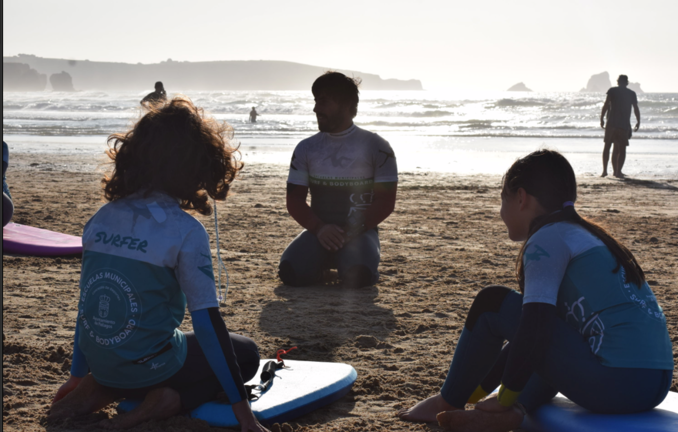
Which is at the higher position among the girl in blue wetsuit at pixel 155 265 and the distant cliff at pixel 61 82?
the distant cliff at pixel 61 82

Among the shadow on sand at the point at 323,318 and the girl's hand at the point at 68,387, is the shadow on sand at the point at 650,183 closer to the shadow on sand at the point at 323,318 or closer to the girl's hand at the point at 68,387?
the shadow on sand at the point at 323,318

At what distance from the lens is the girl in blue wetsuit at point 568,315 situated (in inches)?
88.1

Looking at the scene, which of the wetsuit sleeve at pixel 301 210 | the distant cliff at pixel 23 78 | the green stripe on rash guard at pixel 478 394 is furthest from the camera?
the distant cliff at pixel 23 78

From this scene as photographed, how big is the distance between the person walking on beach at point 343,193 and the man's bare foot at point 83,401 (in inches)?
101

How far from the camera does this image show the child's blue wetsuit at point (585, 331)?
2230mm

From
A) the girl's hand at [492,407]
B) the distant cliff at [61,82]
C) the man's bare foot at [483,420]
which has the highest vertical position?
the distant cliff at [61,82]

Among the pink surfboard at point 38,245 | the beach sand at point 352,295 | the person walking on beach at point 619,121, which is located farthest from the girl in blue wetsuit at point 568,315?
the person walking on beach at point 619,121

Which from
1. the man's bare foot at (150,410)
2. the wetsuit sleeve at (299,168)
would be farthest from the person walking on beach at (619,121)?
the man's bare foot at (150,410)

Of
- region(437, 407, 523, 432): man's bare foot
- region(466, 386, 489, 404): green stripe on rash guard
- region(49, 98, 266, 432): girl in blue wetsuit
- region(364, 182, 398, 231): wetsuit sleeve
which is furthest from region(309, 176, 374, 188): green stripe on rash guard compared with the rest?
region(437, 407, 523, 432): man's bare foot

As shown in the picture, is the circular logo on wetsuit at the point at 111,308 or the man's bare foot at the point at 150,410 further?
the man's bare foot at the point at 150,410

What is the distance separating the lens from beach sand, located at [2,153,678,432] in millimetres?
3031

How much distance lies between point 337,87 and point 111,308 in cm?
300

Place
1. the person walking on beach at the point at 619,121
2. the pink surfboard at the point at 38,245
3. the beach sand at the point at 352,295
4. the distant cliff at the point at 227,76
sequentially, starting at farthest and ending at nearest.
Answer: the distant cliff at the point at 227,76, the person walking on beach at the point at 619,121, the pink surfboard at the point at 38,245, the beach sand at the point at 352,295

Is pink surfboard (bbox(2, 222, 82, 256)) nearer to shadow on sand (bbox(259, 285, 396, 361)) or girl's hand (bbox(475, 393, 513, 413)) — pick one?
shadow on sand (bbox(259, 285, 396, 361))
